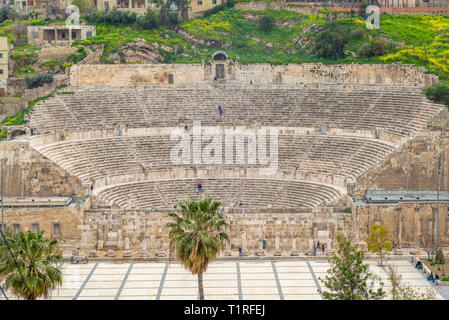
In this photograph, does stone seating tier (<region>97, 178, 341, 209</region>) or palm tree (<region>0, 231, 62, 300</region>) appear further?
stone seating tier (<region>97, 178, 341, 209</region>)

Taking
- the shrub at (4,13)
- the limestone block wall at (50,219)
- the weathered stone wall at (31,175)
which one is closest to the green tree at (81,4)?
the shrub at (4,13)

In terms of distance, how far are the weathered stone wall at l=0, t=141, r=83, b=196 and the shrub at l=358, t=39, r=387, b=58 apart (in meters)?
26.8

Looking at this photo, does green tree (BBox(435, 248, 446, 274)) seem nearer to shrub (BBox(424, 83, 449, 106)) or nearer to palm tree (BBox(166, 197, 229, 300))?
palm tree (BBox(166, 197, 229, 300))

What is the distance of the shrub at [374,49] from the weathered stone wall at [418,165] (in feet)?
50.5

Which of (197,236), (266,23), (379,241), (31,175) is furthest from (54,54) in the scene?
(197,236)

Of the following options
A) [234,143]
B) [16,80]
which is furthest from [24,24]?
[234,143]

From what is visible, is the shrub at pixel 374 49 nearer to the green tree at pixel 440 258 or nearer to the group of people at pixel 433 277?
the green tree at pixel 440 258

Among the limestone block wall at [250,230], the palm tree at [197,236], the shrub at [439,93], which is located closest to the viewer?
the palm tree at [197,236]

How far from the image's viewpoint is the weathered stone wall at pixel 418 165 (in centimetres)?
3906

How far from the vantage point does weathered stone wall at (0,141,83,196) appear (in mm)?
39188

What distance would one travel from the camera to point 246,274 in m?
31.6

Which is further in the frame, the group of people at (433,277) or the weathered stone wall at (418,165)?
the weathered stone wall at (418,165)

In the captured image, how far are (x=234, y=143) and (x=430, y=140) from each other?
1351 centimetres

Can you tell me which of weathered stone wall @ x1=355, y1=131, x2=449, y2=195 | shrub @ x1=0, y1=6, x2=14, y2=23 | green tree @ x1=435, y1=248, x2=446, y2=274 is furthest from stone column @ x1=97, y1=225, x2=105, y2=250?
shrub @ x1=0, y1=6, x2=14, y2=23
